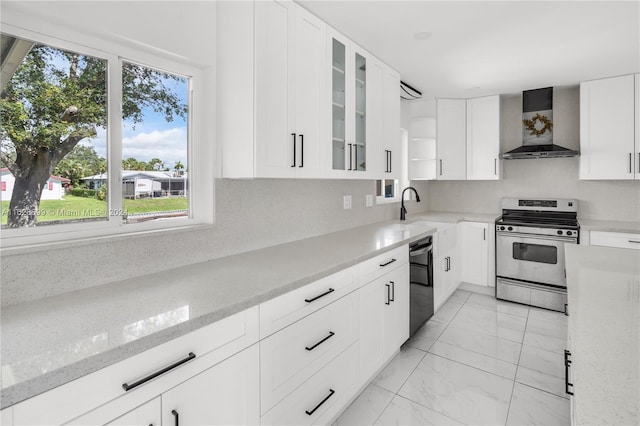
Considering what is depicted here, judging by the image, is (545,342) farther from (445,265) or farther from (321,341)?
(321,341)

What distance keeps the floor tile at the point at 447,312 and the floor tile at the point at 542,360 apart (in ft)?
2.38

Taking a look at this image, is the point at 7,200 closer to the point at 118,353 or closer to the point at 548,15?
the point at 118,353

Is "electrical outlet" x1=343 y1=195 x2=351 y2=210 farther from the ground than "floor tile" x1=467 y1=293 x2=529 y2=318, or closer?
farther from the ground

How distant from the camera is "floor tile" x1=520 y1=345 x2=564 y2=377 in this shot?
2.36 meters

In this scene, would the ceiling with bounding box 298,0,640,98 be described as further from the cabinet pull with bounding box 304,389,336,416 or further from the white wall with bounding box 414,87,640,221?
the cabinet pull with bounding box 304,389,336,416

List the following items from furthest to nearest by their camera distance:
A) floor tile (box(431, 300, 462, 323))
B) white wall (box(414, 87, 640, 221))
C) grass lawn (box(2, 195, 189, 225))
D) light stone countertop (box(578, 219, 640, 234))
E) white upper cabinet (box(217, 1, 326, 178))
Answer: white wall (box(414, 87, 640, 221))
floor tile (box(431, 300, 462, 323))
light stone countertop (box(578, 219, 640, 234))
white upper cabinet (box(217, 1, 326, 178))
grass lawn (box(2, 195, 189, 225))

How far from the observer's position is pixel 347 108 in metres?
2.35

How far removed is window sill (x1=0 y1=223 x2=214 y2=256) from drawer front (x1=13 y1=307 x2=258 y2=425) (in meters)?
0.68

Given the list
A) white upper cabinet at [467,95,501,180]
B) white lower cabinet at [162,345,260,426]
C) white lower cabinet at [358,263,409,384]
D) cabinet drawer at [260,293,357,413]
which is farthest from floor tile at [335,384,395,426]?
white upper cabinet at [467,95,501,180]

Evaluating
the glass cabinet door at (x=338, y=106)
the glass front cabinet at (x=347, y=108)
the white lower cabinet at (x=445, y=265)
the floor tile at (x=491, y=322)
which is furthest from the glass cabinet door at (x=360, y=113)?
the floor tile at (x=491, y=322)

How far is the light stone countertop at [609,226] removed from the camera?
124 inches

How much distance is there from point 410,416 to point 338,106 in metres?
2.02

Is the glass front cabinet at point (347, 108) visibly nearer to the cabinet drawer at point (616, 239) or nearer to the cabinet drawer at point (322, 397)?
the cabinet drawer at point (322, 397)

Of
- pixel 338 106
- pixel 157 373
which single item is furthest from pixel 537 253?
pixel 157 373
